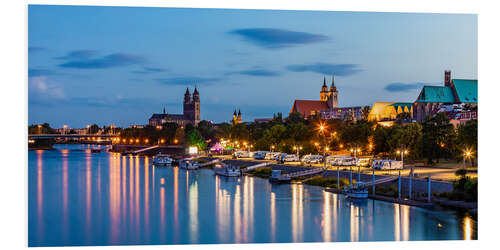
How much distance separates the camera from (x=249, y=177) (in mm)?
38312

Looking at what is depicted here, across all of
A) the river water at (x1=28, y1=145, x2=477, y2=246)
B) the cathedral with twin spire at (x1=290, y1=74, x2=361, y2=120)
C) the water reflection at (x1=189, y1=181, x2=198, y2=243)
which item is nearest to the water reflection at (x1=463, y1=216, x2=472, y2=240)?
the river water at (x1=28, y1=145, x2=477, y2=246)

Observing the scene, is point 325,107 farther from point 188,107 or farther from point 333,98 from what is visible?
point 188,107

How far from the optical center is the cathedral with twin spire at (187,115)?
156 m

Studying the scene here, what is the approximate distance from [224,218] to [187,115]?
453 ft

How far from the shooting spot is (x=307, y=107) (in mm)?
109938

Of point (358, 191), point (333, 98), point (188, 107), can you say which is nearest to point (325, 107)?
point (333, 98)

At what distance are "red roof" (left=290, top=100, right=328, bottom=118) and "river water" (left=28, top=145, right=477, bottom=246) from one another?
255 ft

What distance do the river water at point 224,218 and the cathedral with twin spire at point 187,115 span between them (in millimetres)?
123770

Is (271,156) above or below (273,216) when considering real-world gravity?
above

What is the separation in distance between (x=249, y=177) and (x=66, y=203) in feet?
48.4

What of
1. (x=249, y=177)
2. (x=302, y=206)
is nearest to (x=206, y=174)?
(x=249, y=177)

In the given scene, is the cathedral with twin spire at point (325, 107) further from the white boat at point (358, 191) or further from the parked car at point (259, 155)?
the white boat at point (358, 191)
